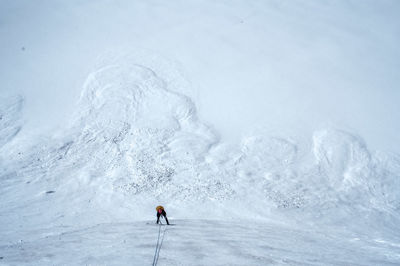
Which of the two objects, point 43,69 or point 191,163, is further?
point 43,69

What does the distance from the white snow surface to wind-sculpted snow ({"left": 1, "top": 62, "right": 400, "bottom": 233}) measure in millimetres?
75

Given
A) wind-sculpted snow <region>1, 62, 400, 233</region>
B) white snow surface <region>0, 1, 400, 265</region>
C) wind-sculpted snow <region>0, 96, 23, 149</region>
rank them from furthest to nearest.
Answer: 1. wind-sculpted snow <region>0, 96, 23, 149</region>
2. wind-sculpted snow <region>1, 62, 400, 233</region>
3. white snow surface <region>0, 1, 400, 265</region>

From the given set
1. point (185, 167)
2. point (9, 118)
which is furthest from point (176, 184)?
point (9, 118)

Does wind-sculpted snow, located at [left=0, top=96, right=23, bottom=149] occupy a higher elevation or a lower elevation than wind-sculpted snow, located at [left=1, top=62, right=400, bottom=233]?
higher

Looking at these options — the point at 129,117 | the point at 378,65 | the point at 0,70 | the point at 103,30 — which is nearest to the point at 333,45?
the point at 378,65

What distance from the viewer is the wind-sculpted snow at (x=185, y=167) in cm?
1593

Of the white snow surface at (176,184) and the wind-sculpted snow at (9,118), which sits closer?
the white snow surface at (176,184)

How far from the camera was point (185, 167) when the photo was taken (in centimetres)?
1788

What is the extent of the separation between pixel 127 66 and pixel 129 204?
43.8ft

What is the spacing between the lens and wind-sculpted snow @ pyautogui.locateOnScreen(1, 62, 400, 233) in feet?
52.3

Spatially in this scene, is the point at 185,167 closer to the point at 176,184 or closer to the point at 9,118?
the point at 176,184

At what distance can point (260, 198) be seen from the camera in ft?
54.0

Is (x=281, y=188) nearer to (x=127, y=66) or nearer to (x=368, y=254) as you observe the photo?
(x=368, y=254)

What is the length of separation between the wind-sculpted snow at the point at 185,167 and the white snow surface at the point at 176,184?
7cm
